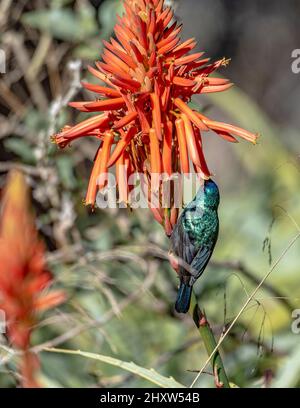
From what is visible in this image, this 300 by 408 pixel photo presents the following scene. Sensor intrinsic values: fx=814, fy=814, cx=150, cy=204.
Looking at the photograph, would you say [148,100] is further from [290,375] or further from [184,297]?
[290,375]

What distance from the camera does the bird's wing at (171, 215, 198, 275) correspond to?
1007 mm

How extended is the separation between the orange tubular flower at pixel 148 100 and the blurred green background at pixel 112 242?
0.75 metres

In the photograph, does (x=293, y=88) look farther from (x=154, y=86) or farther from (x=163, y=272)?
(x=154, y=86)

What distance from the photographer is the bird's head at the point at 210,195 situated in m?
1.02

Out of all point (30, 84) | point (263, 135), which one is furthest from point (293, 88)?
point (30, 84)

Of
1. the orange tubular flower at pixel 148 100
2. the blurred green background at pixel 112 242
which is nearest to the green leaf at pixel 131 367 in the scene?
the orange tubular flower at pixel 148 100

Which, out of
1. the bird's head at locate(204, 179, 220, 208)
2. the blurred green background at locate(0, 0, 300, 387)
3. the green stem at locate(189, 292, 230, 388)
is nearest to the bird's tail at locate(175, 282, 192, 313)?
the green stem at locate(189, 292, 230, 388)

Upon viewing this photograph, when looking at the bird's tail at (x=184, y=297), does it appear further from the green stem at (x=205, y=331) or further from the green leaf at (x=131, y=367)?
the green leaf at (x=131, y=367)

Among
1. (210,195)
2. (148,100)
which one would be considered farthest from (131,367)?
(148,100)

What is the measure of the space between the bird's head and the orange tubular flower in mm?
57

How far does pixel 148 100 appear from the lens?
99cm

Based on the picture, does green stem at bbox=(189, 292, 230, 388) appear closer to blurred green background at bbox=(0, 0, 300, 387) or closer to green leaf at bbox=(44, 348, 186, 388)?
green leaf at bbox=(44, 348, 186, 388)

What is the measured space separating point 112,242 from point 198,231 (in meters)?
1.25

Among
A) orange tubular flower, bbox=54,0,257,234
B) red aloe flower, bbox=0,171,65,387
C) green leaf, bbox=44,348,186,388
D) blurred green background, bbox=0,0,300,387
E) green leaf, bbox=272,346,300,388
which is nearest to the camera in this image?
red aloe flower, bbox=0,171,65,387
